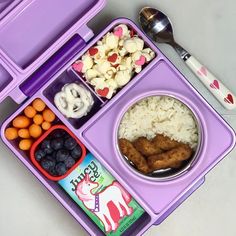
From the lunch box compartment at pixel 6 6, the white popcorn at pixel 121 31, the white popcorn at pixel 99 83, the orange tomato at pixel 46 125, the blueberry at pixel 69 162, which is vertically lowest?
the blueberry at pixel 69 162

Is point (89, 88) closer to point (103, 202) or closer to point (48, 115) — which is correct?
point (48, 115)

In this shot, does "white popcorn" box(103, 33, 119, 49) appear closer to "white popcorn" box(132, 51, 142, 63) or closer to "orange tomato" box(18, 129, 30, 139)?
"white popcorn" box(132, 51, 142, 63)

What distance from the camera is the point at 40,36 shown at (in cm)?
107

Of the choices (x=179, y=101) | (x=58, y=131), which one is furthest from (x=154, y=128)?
(x=58, y=131)

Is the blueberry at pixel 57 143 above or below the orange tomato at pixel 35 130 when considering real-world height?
below

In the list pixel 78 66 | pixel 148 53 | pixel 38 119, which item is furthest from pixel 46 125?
pixel 148 53

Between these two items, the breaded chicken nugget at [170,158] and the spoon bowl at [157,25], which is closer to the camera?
the breaded chicken nugget at [170,158]

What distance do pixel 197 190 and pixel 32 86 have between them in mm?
378

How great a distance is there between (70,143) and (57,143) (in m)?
0.02

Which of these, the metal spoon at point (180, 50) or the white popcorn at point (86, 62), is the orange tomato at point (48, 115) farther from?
the metal spoon at point (180, 50)

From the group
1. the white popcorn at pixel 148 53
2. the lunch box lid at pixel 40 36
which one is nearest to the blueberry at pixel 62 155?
the lunch box lid at pixel 40 36

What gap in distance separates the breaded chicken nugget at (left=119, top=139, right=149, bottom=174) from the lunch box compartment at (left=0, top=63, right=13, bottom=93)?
23 centimetres

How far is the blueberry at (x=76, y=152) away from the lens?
1053 millimetres

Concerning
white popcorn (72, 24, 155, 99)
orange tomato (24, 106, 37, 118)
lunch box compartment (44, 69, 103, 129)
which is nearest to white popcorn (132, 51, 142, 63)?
white popcorn (72, 24, 155, 99)
